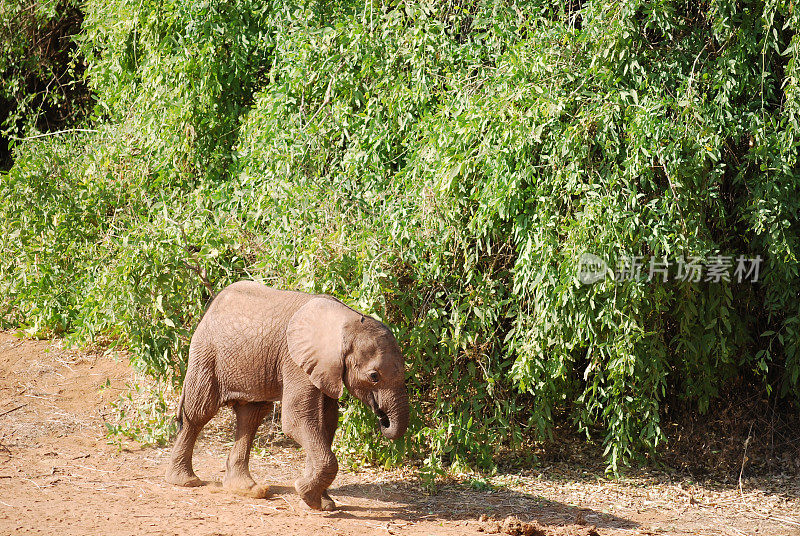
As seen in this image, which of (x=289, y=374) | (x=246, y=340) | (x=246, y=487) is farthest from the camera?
(x=246, y=487)

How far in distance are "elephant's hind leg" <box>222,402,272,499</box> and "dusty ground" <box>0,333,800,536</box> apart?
0.28 ft

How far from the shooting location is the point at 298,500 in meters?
5.56

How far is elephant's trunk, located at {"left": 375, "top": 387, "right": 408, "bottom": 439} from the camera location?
16.8ft

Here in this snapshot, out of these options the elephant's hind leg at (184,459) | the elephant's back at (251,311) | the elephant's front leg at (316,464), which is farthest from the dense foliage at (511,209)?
the elephant's hind leg at (184,459)

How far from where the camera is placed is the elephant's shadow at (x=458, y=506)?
551 cm

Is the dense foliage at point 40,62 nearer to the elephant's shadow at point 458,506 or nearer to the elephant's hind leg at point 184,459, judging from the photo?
the elephant's hind leg at point 184,459

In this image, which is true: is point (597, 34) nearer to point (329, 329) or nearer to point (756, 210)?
point (756, 210)

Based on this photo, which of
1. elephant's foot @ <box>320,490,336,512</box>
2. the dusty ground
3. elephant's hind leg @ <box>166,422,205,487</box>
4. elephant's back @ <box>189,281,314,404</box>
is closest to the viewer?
the dusty ground

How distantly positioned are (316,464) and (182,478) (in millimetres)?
1095

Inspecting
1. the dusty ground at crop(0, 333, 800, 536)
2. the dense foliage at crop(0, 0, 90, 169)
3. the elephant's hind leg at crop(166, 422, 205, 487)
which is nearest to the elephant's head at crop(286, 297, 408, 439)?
the dusty ground at crop(0, 333, 800, 536)

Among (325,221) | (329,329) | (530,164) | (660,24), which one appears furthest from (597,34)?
(329,329)

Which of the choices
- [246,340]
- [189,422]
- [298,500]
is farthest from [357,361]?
[189,422]

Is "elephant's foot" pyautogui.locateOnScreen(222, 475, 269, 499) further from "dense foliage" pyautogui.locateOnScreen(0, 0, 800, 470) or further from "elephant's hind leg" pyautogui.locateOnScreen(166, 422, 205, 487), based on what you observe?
"dense foliage" pyautogui.locateOnScreen(0, 0, 800, 470)

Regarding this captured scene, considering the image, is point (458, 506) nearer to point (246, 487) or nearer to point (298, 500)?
point (298, 500)
